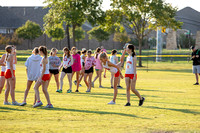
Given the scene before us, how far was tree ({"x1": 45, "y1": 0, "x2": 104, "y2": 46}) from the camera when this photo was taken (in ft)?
154

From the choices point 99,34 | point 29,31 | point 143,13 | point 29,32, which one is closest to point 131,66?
point 143,13

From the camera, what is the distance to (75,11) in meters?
47.0

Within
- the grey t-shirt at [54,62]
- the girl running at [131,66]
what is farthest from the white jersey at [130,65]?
the grey t-shirt at [54,62]

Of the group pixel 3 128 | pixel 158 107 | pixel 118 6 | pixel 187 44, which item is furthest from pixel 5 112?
pixel 187 44

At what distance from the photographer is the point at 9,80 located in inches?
468

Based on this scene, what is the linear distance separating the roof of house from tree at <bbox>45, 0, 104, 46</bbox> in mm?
41221

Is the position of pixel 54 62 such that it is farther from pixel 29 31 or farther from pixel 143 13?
pixel 29 31

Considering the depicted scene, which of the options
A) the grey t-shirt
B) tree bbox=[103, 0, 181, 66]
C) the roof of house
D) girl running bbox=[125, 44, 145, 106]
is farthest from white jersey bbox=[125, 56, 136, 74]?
the roof of house

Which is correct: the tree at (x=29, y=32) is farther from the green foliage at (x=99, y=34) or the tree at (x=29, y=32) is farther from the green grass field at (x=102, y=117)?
the green grass field at (x=102, y=117)

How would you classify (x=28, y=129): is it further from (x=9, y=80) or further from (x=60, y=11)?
(x=60, y=11)

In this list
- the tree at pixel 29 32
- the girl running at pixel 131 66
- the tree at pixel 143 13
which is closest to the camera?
the girl running at pixel 131 66

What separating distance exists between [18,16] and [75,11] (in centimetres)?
4762

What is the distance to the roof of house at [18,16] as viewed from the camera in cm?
8994

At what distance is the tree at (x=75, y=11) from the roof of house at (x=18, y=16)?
41.2 meters
